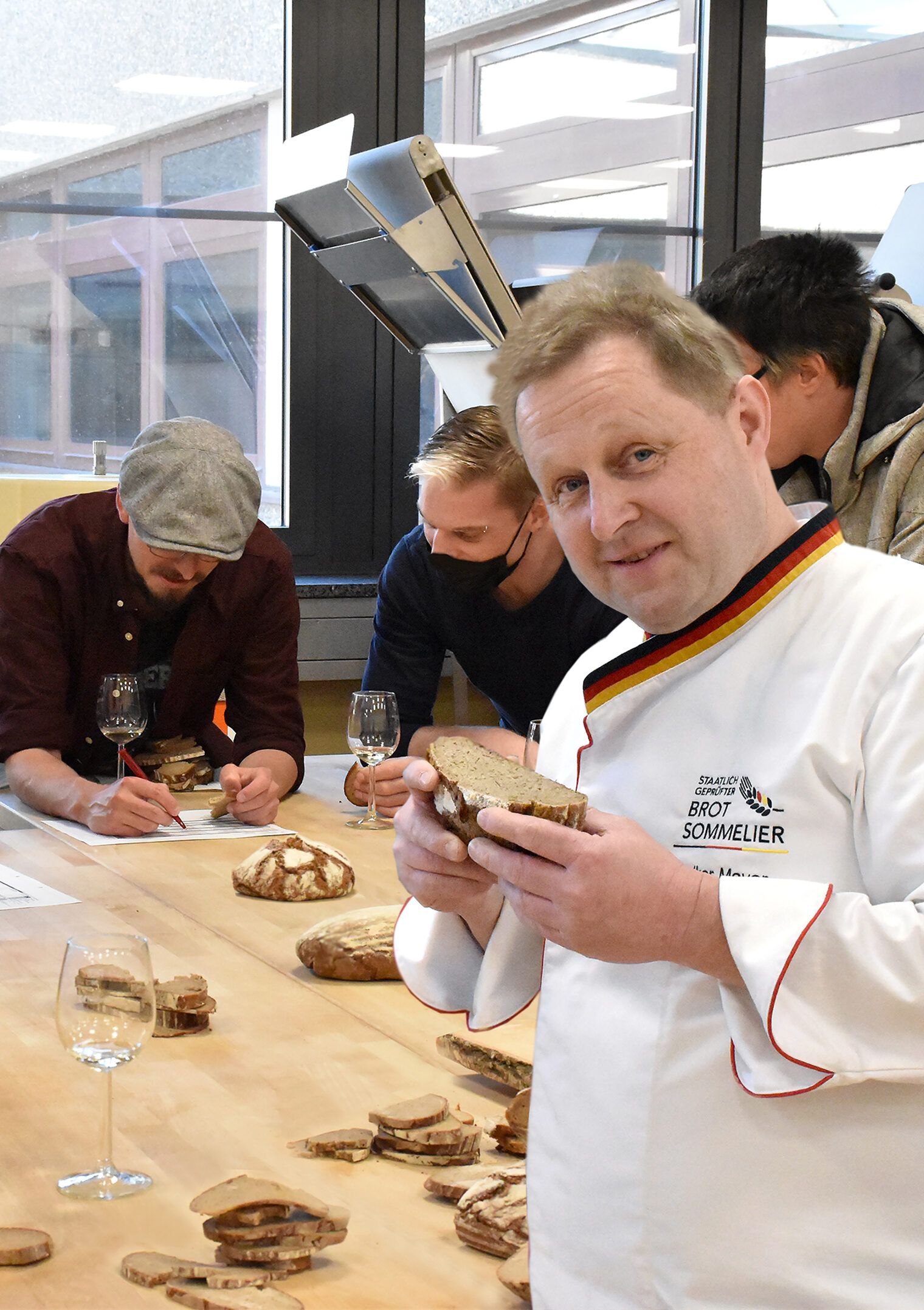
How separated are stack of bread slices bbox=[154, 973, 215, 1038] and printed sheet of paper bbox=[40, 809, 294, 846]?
2.83 ft

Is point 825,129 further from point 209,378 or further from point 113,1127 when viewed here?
point 113,1127

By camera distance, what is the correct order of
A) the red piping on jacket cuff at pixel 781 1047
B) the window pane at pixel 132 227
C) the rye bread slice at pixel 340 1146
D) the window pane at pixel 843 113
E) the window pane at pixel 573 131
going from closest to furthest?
the red piping on jacket cuff at pixel 781 1047 → the rye bread slice at pixel 340 1146 → the window pane at pixel 132 227 → the window pane at pixel 573 131 → the window pane at pixel 843 113

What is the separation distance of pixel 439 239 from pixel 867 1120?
7.61 feet

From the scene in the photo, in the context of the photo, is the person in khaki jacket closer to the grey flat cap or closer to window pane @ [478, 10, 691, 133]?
the grey flat cap

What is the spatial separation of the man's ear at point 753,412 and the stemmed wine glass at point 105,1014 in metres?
0.65

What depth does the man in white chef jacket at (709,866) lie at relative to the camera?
2.89ft

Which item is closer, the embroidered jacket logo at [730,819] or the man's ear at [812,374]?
the embroidered jacket logo at [730,819]

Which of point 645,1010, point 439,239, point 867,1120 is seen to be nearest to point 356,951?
point 645,1010

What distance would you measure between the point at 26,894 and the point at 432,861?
1.08 metres

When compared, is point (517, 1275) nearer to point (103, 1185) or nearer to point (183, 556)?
point (103, 1185)

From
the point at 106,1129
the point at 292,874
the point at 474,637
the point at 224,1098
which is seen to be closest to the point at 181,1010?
the point at 224,1098

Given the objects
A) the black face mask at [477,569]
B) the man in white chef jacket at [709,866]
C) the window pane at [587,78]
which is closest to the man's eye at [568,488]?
the man in white chef jacket at [709,866]

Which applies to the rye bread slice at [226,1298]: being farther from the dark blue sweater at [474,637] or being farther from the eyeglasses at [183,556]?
the dark blue sweater at [474,637]

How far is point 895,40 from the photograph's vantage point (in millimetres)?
5273
